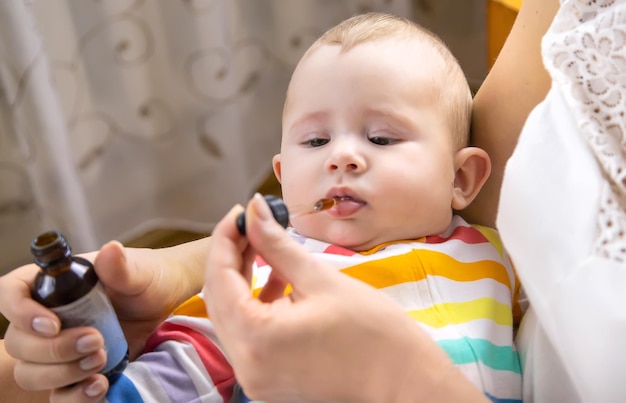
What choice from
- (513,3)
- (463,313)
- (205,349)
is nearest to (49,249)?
(205,349)

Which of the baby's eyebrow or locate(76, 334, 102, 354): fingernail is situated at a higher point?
the baby's eyebrow

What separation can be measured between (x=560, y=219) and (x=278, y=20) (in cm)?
157

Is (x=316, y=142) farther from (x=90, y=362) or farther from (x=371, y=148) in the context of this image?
(x=90, y=362)

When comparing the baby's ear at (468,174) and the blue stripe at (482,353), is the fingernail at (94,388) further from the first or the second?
the baby's ear at (468,174)

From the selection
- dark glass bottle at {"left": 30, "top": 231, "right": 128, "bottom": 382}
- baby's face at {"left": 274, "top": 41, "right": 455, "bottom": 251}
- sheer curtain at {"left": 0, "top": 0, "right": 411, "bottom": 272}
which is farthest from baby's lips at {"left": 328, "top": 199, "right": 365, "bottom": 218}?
sheer curtain at {"left": 0, "top": 0, "right": 411, "bottom": 272}

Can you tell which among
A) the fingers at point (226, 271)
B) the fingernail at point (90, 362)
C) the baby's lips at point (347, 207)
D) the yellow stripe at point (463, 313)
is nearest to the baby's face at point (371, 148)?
the baby's lips at point (347, 207)

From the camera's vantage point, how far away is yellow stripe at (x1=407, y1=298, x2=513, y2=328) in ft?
2.72

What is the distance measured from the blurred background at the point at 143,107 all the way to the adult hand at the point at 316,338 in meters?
0.89

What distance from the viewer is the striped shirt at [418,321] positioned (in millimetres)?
818

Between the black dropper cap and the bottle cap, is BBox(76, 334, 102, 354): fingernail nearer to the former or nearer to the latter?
the bottle cap

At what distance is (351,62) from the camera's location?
954 mm

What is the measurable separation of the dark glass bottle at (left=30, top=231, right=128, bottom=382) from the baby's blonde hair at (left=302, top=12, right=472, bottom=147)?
0.50 metres

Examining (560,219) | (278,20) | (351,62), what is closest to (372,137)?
(351,62)

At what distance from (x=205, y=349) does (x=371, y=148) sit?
365 mm
